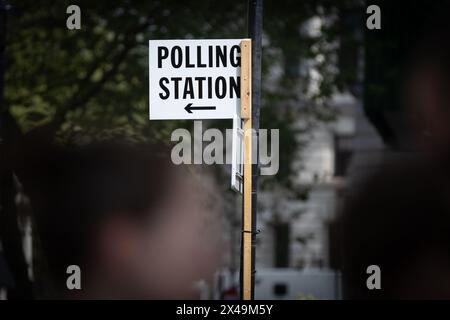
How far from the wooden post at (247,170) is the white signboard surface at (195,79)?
11 centimetres

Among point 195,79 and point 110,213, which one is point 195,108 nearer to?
point 195,79

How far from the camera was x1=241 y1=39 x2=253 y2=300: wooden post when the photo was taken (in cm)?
913

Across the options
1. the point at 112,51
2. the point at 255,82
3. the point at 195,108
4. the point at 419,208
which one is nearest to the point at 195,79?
the point at 195,108

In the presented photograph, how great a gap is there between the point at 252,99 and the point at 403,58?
1203cm

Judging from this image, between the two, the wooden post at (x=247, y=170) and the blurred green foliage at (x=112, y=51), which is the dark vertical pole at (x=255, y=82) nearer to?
the wooden post at (x=247, y=170)

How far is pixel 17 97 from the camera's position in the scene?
21.8 meters

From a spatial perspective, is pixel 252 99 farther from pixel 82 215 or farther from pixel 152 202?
pixel 152 202

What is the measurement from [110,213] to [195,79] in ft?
40.7

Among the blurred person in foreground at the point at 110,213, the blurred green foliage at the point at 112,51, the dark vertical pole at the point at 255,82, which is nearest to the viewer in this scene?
the dark vertical pole at the point at 255,82

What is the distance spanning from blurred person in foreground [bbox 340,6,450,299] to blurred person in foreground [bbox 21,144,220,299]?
4260 millimetres

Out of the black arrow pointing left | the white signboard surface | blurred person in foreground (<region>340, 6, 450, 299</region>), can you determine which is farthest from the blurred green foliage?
the black arrow pointing left

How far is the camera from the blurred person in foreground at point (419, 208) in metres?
Answer: 19.4

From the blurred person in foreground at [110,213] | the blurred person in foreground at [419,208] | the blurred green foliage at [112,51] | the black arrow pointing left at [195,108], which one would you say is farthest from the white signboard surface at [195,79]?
the blurred person in foreground at [419,208]

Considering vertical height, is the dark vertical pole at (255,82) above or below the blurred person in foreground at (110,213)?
above
